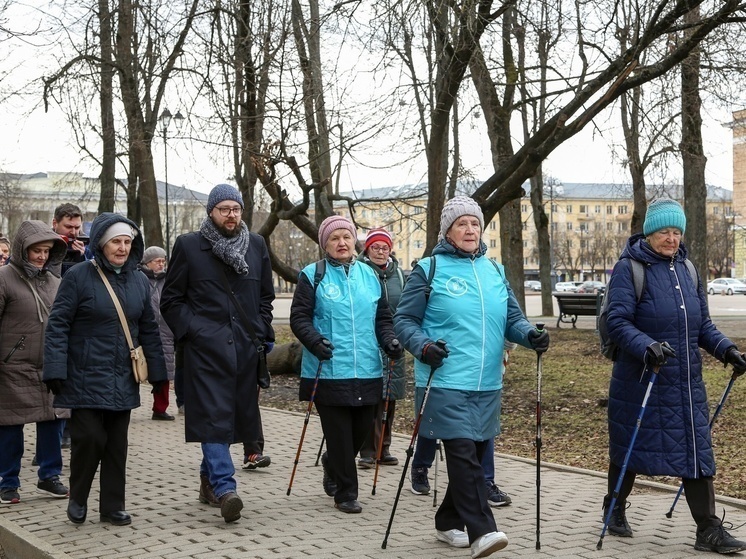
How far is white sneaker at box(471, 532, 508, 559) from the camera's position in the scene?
5199 millimetres

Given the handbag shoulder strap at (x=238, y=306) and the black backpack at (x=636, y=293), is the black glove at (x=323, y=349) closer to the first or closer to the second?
the handbag shoulder strap at (x=238, y=306)

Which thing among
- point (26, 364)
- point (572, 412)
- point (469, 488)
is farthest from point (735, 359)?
point (572, 412)

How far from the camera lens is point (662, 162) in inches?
816

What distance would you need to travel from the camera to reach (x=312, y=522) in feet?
21.0

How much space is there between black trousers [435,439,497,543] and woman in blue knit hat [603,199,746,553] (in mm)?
959

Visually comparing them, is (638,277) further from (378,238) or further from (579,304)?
(579,304)

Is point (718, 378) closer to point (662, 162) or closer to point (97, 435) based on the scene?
point (662, 162)

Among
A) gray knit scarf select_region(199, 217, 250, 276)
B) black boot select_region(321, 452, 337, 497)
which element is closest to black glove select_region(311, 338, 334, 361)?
gray knit scarf select_region(199, 217, 250, 276)

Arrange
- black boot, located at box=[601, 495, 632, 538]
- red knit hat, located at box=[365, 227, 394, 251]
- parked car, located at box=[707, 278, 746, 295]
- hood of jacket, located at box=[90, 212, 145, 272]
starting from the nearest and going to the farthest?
1. black boot, located at box=[601, 495, 632, 538]
2. hood of jacket, located at box=[90, 212, 145, 272]
3. red knit hat, located at box=[365, 227, 394, 251]
4. parked car, located at box=[707, 278, 746, 295]

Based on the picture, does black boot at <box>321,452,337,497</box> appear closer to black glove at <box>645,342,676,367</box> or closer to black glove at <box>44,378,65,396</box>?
black glove at <box>44,378,65,396</box>

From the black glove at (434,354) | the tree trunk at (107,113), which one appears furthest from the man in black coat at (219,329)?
the tree trunk at (107,113)

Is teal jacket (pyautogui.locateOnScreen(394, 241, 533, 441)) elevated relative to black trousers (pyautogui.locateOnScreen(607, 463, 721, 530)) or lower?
elevated

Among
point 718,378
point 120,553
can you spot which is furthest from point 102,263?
point 718,378

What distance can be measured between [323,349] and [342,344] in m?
0.40
